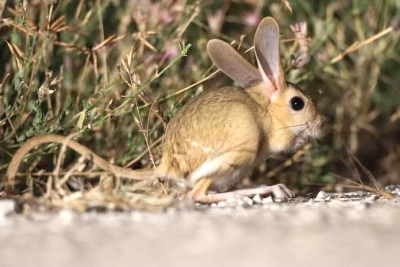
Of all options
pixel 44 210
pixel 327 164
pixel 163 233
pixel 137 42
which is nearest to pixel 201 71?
pixel 137 42

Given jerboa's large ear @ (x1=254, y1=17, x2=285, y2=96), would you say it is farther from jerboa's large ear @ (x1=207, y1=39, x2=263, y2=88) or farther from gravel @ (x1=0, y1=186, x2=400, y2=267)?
gravel @ (x1=0, y1=186, x2=400, y2=267)

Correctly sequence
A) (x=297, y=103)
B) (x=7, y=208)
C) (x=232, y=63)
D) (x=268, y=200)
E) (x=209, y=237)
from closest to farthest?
(x=209, y=237), (x=7, y=208), (x=268, y=200), (x=232, y=63), (x=297, y=103)

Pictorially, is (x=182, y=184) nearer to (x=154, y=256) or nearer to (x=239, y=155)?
(x=239, y=155)

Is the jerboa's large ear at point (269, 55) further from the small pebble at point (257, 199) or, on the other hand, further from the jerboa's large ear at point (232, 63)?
the small pebble at point (257, 199)

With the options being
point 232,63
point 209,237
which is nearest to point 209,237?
point 209,237

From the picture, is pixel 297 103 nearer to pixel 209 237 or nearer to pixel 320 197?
pixel 320 197

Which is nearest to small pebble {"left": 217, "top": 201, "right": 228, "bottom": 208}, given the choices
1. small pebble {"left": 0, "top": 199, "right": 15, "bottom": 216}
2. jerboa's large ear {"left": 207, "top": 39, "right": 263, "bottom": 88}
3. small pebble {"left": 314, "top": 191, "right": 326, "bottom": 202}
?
small pebble {"left": 314, "top": 191, "right": 326, "bottom": 202}
